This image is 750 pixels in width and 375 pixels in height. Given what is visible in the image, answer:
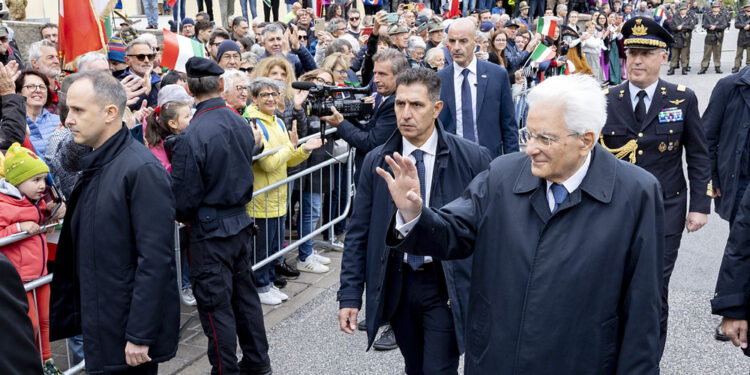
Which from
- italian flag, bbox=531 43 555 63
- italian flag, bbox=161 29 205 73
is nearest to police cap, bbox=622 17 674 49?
italian flag, bbox=161 29 205 73

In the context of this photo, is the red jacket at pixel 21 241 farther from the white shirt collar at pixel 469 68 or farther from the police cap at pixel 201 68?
the white shirt collar at pixel 469 68

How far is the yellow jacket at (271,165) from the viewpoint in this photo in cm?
646

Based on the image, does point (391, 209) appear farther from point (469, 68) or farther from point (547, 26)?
point (547, 26)

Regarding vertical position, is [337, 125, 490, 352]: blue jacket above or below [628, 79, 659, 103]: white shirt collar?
below

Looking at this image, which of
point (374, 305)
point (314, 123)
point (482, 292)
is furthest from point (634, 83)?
point (314, 123)

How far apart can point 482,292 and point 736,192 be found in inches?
144

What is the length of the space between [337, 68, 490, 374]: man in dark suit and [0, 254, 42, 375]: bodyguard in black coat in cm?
212

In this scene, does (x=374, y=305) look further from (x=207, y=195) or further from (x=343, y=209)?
(x=343, y=209)

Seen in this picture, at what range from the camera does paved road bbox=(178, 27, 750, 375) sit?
5.46 metres

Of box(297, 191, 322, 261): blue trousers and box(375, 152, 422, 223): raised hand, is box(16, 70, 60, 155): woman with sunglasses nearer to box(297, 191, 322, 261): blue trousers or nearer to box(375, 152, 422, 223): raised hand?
box(297, 191, 322, 261): blue trousers

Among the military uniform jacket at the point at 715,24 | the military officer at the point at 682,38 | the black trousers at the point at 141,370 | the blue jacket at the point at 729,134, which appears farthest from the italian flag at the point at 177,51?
the military uniform jacket at the point at 715,24

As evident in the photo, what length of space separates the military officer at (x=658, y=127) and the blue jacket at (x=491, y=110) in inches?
55.9

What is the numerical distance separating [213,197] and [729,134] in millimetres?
3881

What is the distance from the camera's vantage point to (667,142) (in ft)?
16.9
